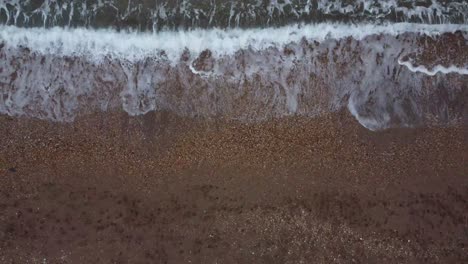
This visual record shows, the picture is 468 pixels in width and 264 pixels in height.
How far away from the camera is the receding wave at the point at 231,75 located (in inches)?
264

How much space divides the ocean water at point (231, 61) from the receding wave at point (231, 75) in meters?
0.02

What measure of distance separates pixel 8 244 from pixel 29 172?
108 centimetres

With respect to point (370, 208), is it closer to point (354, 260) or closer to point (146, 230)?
point (354, 260)

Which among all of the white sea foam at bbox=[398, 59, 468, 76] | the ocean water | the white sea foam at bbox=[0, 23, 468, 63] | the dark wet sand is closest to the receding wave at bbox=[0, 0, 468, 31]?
the ocean water

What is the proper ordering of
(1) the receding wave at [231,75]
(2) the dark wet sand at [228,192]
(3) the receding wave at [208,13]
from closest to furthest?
(2) the dark wet sand at [228,192] < (1) the receding wave at [231,75] < (3) the receding wave at [208,13]

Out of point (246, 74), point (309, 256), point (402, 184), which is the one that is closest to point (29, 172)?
point (246, 74)

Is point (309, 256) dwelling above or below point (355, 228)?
below

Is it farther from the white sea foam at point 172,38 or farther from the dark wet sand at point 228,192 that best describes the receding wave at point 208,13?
the dark wet sand at point 228,192

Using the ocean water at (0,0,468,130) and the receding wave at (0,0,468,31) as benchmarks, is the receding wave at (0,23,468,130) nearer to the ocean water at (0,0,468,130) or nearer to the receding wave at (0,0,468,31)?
the ocean water at (0,0,468,130)

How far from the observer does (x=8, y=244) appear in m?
6.43

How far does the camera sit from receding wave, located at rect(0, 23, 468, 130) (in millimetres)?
6711

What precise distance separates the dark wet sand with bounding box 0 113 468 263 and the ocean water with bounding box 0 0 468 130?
0.26 metres

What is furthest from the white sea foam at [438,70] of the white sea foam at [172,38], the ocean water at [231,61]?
the white sea foam at [172,38]

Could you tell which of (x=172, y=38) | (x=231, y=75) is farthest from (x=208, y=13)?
(x=231, y=75)
